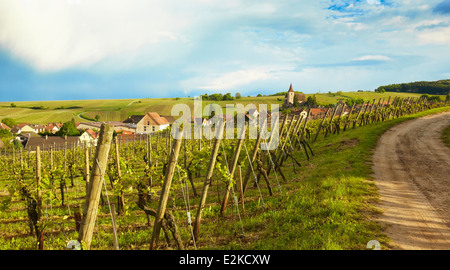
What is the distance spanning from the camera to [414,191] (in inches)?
330

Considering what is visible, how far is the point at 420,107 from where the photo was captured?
41.0 metres

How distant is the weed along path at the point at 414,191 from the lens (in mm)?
5582

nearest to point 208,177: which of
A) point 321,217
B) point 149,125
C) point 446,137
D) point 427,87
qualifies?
point 321,217

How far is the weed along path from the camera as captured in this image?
18.3ft

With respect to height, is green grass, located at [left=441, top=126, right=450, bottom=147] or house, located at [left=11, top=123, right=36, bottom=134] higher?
green grass, located at [left=441, top=126, right=450, bottom=147]

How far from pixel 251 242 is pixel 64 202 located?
35.4ft

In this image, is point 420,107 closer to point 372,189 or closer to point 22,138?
point 372,189

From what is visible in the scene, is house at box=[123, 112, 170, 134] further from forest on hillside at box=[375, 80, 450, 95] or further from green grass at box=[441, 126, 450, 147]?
forest on hillside at box=[375, 80, 450, 95]

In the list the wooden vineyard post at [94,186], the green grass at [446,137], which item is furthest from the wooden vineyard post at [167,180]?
the green grass at [446,137]

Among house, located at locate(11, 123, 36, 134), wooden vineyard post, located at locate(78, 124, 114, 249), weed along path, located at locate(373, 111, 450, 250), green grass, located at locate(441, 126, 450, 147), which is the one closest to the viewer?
wooden vineyard post, located at locate(78, 124, 114, 249)

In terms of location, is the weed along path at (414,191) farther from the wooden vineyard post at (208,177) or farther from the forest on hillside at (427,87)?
the forest on hillside at (427,87)

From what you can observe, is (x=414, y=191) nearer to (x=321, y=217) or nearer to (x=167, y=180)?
(x=321, y=217)

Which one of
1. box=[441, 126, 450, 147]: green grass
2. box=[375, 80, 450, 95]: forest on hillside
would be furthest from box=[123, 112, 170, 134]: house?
box=[375, 80, 450, 95]: forest on hillside
